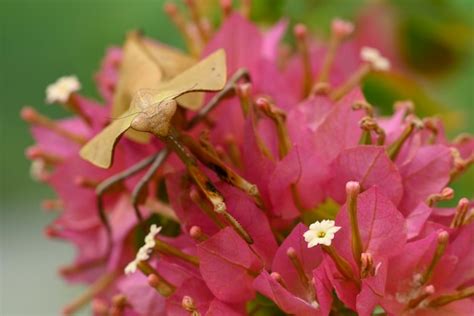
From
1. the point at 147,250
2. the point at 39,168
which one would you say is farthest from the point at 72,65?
the point at 147,250

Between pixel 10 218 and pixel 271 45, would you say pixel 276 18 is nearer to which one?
pixel 271 45

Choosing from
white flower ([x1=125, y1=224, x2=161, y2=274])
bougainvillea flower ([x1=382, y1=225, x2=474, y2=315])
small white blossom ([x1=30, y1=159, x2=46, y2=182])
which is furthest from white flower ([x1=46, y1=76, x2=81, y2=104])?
bougainvillea flower ([x1=382, y1=225, x2=474, y2=315])

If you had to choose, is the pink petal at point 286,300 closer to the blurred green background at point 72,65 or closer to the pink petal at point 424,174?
the pink petal at point 424,174

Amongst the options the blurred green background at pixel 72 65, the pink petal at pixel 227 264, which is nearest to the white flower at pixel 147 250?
the pink petal at pixel 227 264

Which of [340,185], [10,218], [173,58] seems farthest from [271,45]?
[10,218]

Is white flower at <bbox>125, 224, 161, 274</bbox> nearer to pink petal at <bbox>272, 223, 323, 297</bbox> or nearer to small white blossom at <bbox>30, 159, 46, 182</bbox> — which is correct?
pink petal at <bbox>272, 223, 323, 297</bbox>

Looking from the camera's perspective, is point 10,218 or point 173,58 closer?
point 173,58

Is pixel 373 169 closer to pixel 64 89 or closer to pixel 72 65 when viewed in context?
pixel 64 89
